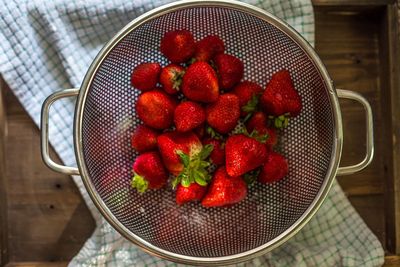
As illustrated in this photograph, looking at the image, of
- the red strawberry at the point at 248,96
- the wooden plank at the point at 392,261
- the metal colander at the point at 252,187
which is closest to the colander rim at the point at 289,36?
the metal colander at the point at 252,187

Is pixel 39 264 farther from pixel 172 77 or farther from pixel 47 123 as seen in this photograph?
pixel 172 77

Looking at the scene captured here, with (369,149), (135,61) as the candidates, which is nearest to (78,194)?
(135,61)

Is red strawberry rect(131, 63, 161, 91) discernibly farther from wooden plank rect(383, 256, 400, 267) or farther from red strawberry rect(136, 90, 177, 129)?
wooden plank rect(383, 256, 400, 267)

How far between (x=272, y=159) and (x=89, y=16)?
39 centimetres

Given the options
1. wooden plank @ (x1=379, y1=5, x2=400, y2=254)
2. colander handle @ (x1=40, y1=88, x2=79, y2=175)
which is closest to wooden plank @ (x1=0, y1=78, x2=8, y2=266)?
colander handle @ (x1=40, y1=88, x2=79, y2=175)

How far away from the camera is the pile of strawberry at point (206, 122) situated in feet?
2.86

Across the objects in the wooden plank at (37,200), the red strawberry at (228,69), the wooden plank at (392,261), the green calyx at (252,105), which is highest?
the red strawberry at (228,69)

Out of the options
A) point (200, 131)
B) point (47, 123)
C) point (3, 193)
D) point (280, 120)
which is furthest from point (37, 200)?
point (280, 120)

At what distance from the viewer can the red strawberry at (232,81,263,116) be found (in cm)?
90

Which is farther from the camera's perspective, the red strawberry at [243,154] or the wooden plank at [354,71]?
the wooden plank at [354,71]

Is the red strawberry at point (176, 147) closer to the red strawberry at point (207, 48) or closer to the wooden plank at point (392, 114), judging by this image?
the red strawberry at point (207, 48)

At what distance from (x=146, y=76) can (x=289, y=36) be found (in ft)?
0.74

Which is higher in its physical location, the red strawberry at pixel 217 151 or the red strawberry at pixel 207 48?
the red strawberry at pixel 207 48

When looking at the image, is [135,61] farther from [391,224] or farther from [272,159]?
[391,224]
